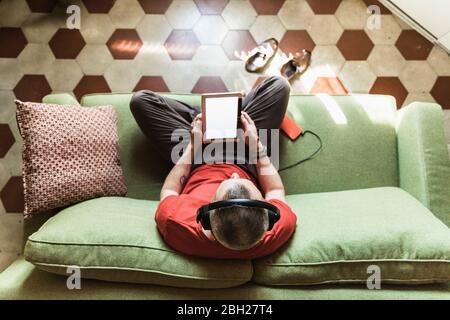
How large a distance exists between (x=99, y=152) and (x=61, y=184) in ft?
0.59

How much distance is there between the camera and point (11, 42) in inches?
82.2

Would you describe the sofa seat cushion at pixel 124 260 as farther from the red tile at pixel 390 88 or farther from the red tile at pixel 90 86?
the red tile at pixel 390 88

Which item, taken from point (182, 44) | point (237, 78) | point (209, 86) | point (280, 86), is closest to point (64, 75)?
point (182, 44)

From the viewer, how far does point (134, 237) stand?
4.08 ft

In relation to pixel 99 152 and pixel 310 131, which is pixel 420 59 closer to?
pixel 310 131

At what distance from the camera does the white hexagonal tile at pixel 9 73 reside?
206 cm

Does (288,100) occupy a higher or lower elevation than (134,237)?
higher

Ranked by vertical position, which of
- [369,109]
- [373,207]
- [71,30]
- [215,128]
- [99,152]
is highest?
[71,30]

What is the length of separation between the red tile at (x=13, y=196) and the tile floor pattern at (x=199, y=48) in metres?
0.25

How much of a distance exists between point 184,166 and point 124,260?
1.50 feet

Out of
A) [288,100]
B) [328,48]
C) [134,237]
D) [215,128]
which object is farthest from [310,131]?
[134,237]

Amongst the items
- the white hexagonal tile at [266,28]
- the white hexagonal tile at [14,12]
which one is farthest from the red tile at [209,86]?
the white hexagonal tile at [14,12]

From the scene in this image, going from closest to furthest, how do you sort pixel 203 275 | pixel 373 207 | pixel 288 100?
pixel 203 275 < pixel 373 207 < pixel 288 100

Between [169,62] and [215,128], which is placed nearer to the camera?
[215,128]
